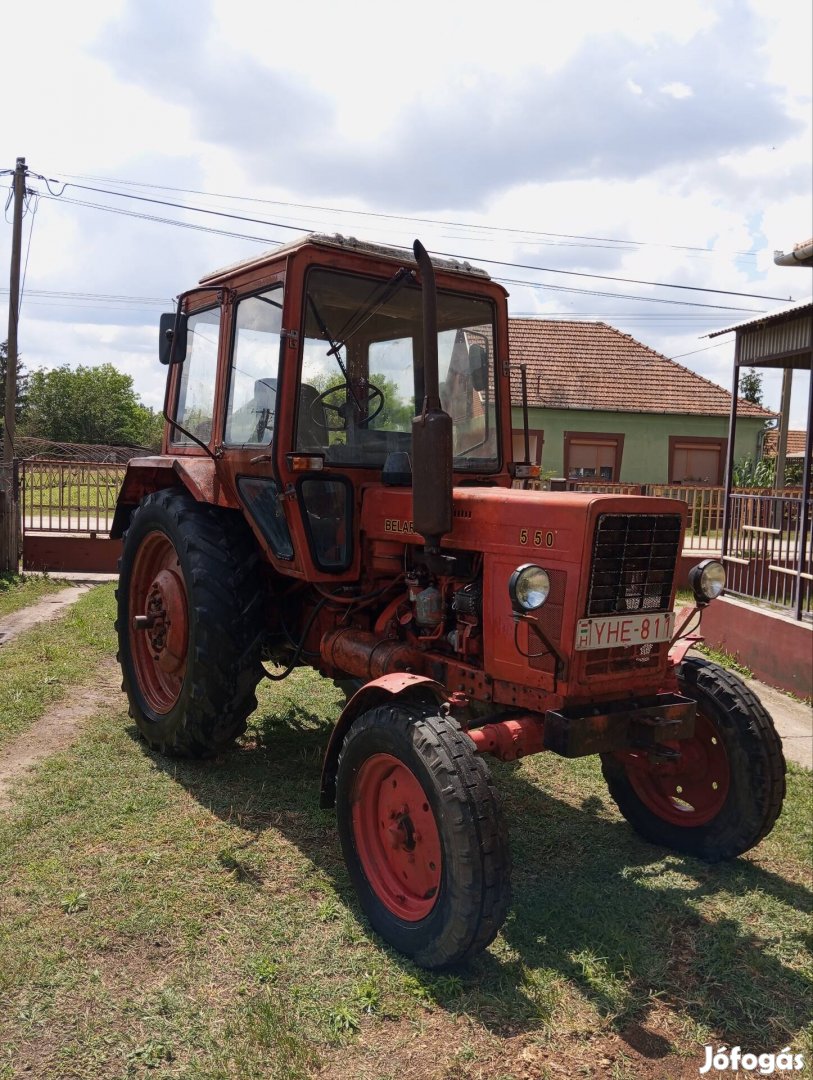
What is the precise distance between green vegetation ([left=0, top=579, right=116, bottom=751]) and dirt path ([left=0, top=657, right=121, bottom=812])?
0.27 feet

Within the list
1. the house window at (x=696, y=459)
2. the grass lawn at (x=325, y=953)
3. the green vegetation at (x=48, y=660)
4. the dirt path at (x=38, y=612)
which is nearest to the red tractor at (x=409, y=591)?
the grass lawn at (x=325, y=953)

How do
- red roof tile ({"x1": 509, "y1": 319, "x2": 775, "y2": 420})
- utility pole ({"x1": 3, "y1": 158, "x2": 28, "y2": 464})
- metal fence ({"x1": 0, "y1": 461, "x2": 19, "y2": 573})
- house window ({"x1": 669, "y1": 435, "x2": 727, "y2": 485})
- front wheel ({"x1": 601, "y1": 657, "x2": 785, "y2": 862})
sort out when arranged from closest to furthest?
front wheel ({"x1": 601, "y1": 657, "x2": 785, "y2": 862})
metal fence ({"x1": 0, "y1": 461, "x2": 19, "y2": 573})
utility pole ({"x1": 3, "y1": 158, "x2": 28, "y2": 464})
red roof tile ({"x1": 509, "y1": 319, "x2": 775, "y2": 420})
house window ({"x1": 669, "y1": 435, "x2": 727, "y2": 485})

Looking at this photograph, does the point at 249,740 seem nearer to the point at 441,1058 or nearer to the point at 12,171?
the point at 441,1058

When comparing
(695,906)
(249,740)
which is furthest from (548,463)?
(695,906)

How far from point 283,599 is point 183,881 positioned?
5.47 feet

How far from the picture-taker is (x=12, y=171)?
12992 millimetres

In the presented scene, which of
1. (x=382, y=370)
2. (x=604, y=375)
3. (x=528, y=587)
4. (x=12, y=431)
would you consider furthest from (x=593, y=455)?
(x=528, y=587)

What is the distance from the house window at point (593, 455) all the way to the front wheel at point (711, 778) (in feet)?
57.3

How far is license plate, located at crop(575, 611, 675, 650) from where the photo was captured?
10.6 feet

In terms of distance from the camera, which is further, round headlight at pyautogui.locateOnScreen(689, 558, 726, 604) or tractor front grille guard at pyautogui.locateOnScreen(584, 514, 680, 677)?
round headlight at pyautogui.locateOnScreen(689, 558, 726, 604)

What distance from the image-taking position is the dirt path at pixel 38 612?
25.7 feet

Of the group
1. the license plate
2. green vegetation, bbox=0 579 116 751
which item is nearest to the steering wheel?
the license plate

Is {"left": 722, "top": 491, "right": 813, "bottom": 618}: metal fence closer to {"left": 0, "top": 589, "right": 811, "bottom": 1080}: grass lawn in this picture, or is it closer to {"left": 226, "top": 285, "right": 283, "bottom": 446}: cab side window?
{"left": 0, "top": 589, "right": 811, "bottom": 1080}: grass lawn

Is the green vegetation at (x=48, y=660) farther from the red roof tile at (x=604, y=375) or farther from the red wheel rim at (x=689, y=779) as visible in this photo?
the red roof tile at (x=604, y=375)
